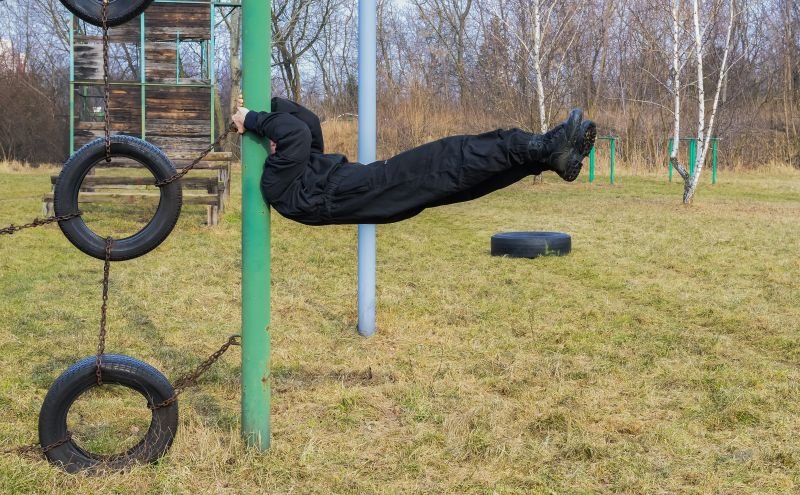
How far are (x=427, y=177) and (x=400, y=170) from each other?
0.11 meters

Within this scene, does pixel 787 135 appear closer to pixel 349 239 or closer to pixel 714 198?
pixel 714 198

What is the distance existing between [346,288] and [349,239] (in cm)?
324

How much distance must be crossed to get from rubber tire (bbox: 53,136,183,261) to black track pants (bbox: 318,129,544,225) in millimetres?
653

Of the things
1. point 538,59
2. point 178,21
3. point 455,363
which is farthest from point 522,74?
point 455,363

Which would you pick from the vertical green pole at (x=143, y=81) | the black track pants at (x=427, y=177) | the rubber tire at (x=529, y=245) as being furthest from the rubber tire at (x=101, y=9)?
the vertical green pole at (x=143, y=81)

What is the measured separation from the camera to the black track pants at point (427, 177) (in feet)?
9.89

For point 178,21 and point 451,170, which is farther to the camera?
point 178,21

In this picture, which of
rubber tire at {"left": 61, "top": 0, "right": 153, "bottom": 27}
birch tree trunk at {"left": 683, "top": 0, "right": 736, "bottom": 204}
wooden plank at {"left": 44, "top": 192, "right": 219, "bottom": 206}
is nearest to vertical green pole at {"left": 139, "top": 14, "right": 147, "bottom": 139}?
wooden plank at {"left": 44, "top": 192, "right": 219, "bottom": 206}

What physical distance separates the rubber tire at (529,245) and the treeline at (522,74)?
6.93 m

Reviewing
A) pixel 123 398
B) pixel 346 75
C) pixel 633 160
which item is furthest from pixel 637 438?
pixel 346 75

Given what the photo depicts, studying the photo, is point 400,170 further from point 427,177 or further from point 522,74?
point 522,74

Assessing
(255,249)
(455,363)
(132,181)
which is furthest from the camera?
(132,181)

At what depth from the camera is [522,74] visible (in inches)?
850

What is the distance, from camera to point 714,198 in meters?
16.1
